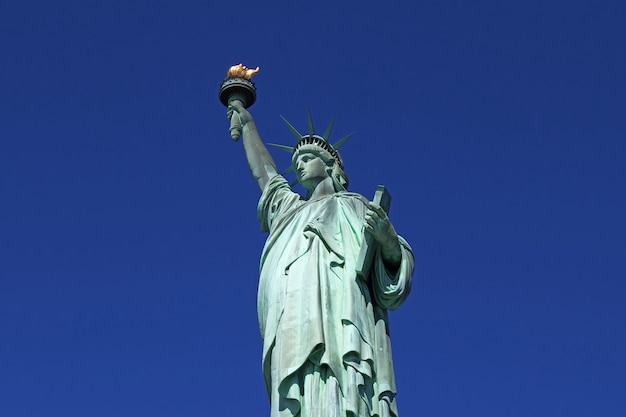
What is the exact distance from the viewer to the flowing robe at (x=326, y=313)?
46.4 ft

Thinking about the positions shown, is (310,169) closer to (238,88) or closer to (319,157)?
(319,157)

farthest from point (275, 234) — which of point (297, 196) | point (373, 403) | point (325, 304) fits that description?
point (373, 403)

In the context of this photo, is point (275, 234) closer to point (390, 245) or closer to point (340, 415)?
point (390, 245)

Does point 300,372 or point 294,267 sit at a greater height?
point 294,267

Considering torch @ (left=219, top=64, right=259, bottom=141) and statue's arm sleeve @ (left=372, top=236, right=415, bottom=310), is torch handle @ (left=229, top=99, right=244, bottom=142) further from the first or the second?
statue's arm sleeve @ (left=372, top=236, right=415, bottom=310)

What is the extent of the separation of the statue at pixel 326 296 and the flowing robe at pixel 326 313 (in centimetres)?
1

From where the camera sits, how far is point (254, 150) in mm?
18781

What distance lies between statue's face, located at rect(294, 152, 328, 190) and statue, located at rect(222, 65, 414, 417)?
14 mm

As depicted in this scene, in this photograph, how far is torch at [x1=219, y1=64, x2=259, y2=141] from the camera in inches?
770

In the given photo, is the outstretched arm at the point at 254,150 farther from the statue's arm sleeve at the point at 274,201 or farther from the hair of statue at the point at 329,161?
the hair of statue at the point at 329,161

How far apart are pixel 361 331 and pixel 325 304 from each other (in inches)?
22.0

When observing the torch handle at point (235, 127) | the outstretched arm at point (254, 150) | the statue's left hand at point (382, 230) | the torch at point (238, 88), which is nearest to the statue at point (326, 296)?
the statue's left hand at point (382, 230)

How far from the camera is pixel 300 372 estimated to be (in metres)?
14.3

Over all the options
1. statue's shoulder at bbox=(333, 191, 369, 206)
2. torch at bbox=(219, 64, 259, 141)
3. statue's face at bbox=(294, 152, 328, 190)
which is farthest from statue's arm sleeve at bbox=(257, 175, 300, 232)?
torch at bbox=(219, 64, 259, 141)
